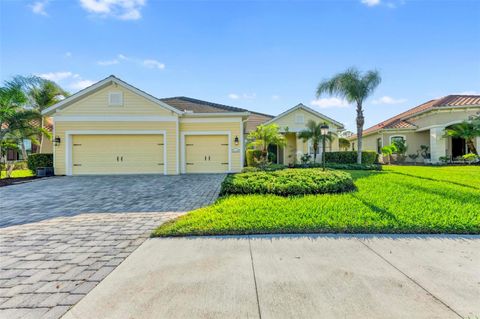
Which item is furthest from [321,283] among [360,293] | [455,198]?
[455,198]

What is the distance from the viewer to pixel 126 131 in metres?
12.3

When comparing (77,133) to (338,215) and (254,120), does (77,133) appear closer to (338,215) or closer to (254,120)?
(338,215)

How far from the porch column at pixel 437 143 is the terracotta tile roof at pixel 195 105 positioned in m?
15.6

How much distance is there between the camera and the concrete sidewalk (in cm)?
204

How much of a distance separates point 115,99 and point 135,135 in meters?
2.14

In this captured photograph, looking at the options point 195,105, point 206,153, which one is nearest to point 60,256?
point 206,153

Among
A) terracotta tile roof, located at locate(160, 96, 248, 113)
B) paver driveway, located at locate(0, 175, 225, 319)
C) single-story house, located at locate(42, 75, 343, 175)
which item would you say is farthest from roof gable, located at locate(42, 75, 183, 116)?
paver driveway, located at locate(0, 175, 225, 319)

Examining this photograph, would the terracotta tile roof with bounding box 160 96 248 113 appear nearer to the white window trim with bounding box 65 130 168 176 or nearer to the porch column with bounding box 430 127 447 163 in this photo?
the white window trim with bounding box 65 130 168 176

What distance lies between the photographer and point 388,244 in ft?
11.2

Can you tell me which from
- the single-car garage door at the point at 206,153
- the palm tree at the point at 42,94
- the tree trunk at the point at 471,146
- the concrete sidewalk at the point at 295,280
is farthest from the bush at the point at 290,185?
the palm tree at the point at 42,94

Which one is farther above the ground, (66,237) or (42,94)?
(42,94)

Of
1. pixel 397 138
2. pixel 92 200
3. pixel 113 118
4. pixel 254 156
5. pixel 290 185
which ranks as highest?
pixel 113 118

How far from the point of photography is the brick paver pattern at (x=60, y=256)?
2.22 metres

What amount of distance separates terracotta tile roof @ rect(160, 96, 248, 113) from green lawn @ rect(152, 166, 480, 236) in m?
8.94
